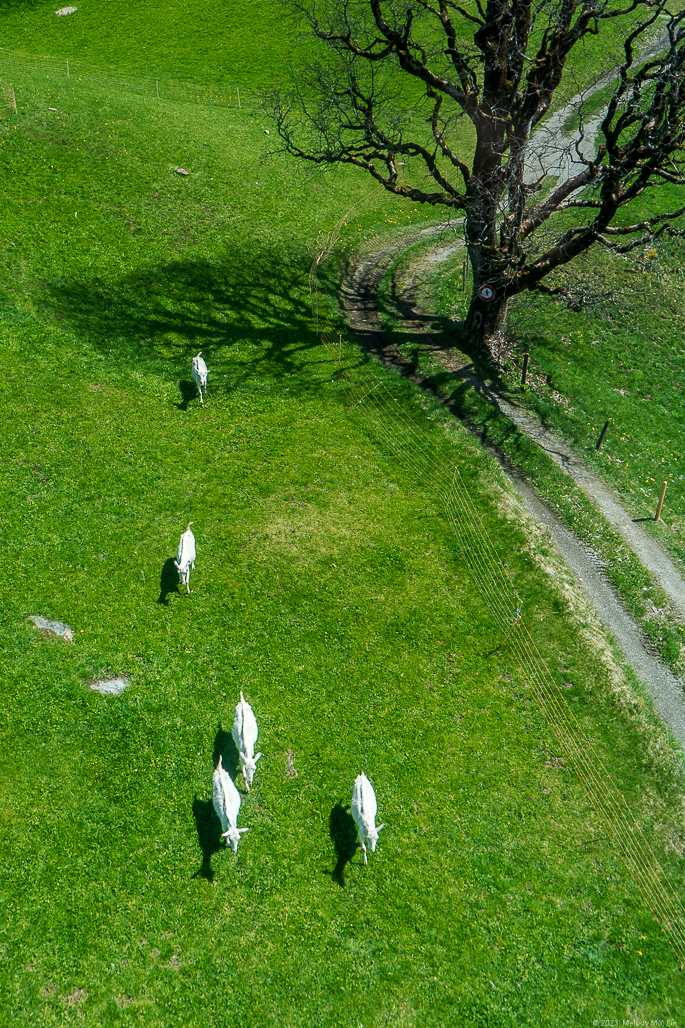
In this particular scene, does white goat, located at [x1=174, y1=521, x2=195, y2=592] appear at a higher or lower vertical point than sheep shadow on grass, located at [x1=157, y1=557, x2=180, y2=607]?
higher

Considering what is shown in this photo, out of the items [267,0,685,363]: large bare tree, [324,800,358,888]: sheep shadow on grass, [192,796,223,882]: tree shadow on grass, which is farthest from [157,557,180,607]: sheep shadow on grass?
[267,0,685,363]: large bare tree

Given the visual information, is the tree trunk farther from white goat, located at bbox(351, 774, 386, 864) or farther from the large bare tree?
white goat, located at bbox(351, 774, 386, 864)

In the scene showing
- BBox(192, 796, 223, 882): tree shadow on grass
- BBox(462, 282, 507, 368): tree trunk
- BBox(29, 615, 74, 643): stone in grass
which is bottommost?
BBox(192, 796, 223, 882): tree shadow on grass

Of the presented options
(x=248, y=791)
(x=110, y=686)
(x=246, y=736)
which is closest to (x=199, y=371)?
(x=110, y=686)

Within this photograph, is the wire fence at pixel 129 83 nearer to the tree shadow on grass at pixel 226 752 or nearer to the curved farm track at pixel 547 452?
the curved farm track at pixel 547 452

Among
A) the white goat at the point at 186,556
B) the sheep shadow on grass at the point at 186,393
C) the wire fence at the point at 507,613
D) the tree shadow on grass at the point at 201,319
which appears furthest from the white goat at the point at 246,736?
the tree shadow on grass at the point at 201,319

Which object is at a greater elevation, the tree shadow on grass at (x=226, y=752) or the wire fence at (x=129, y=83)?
the wire fence at (x=129, y=83)

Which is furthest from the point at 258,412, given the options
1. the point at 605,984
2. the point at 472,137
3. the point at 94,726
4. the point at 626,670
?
the point at 472,137
